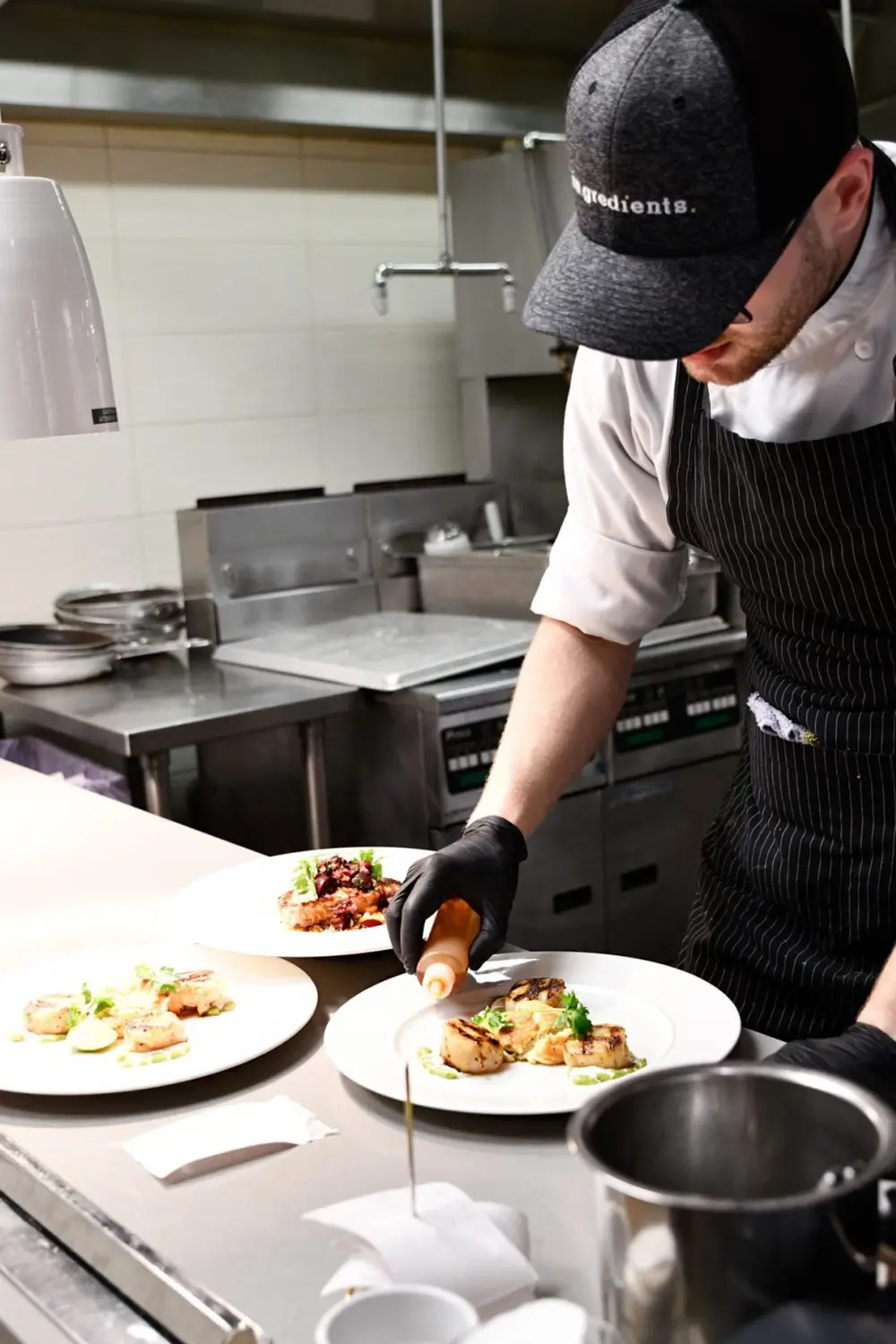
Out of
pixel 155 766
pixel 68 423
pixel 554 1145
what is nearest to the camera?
pixel 554 1145

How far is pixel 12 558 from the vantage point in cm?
374

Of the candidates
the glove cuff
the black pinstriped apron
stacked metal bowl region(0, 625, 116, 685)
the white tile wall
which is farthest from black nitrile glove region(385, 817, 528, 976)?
the white tile wall

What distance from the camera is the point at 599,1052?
1.15 m

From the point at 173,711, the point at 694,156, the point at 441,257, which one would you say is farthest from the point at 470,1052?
the point at 441,257

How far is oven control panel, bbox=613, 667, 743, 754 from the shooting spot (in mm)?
3490

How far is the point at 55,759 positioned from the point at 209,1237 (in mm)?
2387

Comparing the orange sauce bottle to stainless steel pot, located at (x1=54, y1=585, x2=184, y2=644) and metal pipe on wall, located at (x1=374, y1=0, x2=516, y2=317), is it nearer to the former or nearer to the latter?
stainless steel pot, located at (x1=54, y1=585, x2=184, y2=644)

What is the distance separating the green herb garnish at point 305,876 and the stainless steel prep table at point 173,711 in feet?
4.24

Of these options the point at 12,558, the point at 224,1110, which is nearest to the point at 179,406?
the point at 12,558

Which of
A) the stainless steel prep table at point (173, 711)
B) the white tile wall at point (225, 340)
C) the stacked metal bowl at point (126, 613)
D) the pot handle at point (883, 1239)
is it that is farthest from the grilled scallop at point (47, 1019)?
the white tile wall at point (225, 340)

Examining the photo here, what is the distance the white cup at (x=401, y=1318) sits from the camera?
792 millimetres

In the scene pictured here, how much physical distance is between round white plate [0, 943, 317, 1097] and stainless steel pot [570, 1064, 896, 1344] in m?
0.55

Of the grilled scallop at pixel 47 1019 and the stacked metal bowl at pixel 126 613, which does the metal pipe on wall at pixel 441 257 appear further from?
the grilled scallop at pixel 47 1019

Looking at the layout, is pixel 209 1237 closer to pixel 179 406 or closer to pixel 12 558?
pixel 12 558
